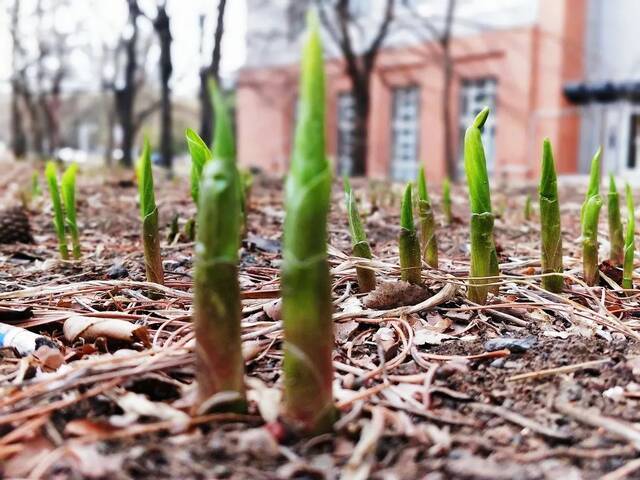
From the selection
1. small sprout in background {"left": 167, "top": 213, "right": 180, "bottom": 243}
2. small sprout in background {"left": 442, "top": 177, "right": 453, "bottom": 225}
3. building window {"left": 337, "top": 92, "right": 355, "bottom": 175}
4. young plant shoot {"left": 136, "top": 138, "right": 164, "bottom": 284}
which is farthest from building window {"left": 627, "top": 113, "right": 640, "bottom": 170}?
young plant shoot {"left": 136, "top": 138, "right": 164, "bottom": 284}

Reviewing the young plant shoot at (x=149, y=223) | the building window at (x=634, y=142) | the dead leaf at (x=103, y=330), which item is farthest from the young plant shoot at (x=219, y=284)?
the building window at (x=634, y=142)

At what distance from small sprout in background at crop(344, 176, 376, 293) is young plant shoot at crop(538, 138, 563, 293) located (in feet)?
1.27

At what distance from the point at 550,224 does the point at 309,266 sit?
3.06 ft

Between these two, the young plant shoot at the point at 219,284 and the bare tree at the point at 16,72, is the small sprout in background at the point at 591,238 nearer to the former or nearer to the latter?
the young plant shoot at the point at 219,284

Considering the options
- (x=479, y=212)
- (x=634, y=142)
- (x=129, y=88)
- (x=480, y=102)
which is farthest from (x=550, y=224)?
(x=480, y=102)

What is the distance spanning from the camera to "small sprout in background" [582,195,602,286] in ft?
5.72

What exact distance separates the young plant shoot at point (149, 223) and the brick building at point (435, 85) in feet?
38.2

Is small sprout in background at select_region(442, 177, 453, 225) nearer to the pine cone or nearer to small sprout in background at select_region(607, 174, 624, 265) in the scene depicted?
small sprout in background at select_region(607, 174, 624, 265)

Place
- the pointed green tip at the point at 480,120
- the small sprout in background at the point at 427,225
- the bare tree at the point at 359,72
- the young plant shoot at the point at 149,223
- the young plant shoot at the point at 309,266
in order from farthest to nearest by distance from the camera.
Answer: the bare tree at the point at 359,72
the small sprout in background at the point at 427,225
the young plant shoot at the point at 149,223
the pointed green tip at the point at 480,120
the young plant shoot at the point at 309,266

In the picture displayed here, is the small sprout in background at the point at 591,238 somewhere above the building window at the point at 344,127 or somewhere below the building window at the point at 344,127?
below

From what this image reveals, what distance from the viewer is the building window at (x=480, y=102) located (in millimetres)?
15438

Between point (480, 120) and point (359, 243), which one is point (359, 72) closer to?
point (359, 243)

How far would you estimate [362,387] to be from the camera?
3.84ft

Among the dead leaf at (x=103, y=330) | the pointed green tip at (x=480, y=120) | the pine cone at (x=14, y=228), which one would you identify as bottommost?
the dead leaf at (x=103, y=330)
